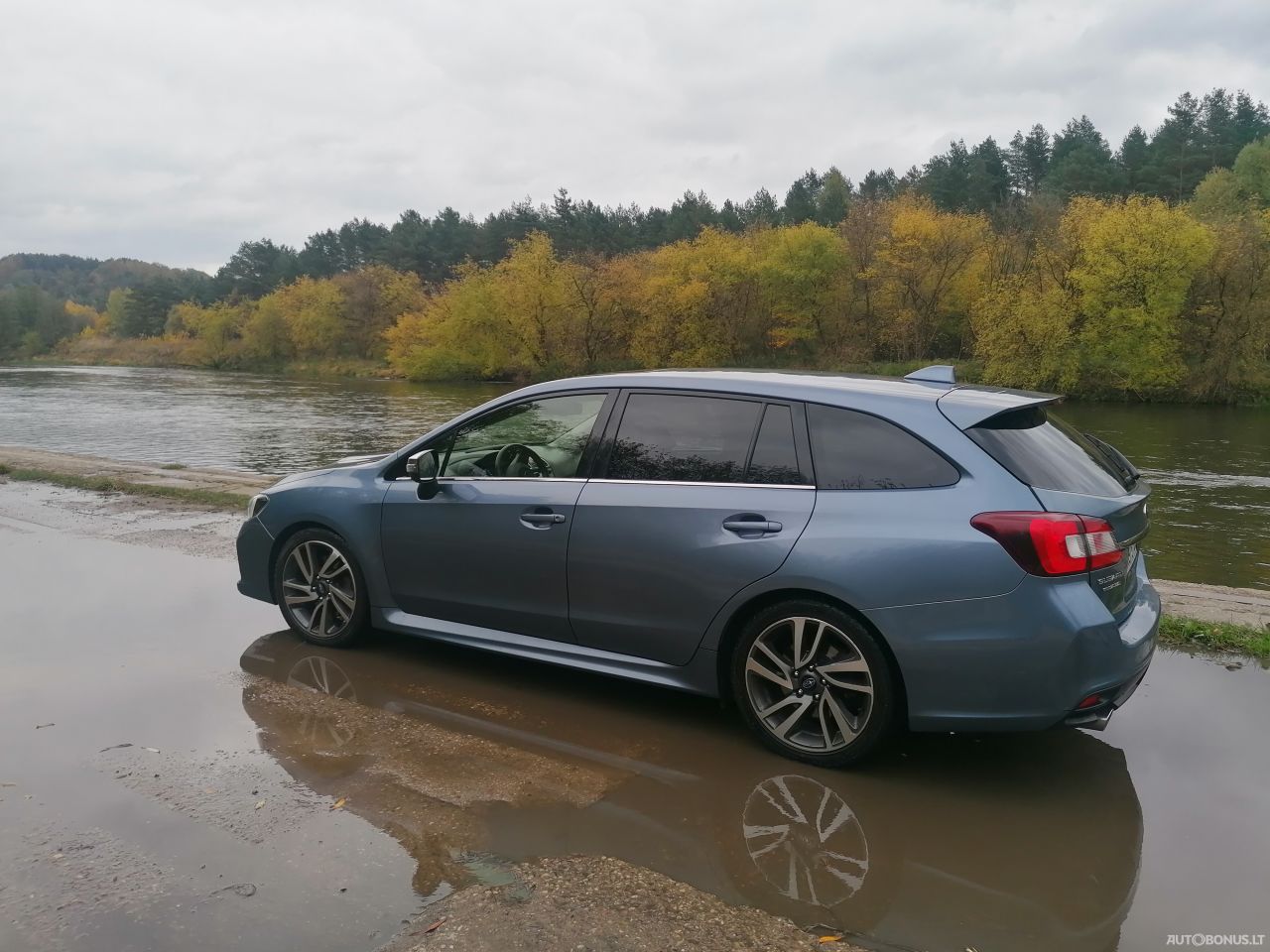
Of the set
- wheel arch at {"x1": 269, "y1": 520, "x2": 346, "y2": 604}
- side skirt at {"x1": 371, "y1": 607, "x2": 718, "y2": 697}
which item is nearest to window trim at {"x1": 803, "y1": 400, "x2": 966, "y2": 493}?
side skirt at {"x1": 371, "y1": 607, "x2": 718, "y2": 697}

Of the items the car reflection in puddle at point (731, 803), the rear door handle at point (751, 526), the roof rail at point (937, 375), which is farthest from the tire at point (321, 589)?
the roof rail at point (937, 375)

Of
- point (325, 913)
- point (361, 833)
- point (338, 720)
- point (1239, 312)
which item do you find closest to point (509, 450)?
point (338, 720)

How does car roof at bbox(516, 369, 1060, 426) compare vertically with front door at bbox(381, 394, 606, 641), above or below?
above

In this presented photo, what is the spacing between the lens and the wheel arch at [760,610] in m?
3.77

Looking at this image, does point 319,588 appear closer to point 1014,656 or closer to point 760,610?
point 760,610

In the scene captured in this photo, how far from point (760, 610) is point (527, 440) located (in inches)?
63.3

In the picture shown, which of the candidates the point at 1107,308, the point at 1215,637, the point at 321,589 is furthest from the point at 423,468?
the point at 1107,308

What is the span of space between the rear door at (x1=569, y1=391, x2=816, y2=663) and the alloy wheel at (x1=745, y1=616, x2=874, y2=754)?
279 mm

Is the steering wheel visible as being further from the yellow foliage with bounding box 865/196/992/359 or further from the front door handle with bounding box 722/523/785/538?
the yellow foliage with bounding box 865/196/992/359

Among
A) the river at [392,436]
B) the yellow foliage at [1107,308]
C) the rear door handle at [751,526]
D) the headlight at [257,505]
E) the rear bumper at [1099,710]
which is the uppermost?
the yellow foliage at [1107,308]

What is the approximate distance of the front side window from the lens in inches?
186

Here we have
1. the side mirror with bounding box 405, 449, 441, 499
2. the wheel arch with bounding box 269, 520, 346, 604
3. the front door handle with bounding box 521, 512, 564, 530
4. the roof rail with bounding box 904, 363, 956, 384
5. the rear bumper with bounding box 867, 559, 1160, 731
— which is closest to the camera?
the rear bumper with bounding box 867, 559, 1160, 731

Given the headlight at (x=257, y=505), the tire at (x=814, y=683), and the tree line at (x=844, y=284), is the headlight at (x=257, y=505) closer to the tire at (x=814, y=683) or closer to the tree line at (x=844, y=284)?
the tire at (x=814, y=683)

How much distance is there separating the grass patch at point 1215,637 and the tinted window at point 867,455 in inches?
100
